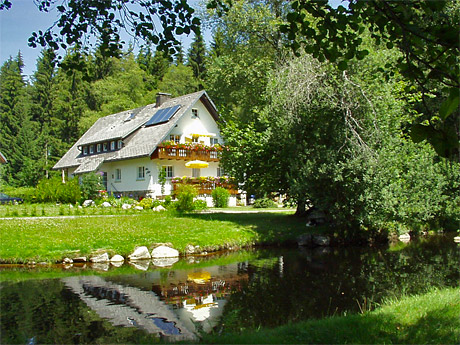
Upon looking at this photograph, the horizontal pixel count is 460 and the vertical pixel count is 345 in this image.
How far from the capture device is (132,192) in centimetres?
3419

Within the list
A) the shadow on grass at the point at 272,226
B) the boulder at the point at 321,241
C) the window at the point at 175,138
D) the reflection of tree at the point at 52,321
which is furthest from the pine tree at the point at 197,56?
the reflection of tree at the point at 52,321

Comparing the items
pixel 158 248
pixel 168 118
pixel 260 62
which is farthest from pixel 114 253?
pixel 168 118

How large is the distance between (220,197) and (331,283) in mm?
20698

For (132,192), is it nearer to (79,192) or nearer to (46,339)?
(79,192)

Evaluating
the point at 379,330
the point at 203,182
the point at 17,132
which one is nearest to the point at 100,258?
the point at 379,330

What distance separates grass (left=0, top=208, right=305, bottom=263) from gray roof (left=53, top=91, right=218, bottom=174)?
44.6 feet

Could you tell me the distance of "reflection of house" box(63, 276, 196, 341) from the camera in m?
7.38

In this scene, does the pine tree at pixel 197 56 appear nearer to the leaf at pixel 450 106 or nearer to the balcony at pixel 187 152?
the balcony at pixel 187 152

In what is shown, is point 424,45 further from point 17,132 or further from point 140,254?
point 17,132

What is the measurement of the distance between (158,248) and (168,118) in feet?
63.7

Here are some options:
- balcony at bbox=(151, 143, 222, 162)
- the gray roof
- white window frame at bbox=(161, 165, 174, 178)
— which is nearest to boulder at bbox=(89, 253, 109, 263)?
the gray roof

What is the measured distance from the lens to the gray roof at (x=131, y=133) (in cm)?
3259

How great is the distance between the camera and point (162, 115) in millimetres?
34312

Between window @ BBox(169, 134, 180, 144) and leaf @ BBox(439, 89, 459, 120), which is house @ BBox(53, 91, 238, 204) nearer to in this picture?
window @ BBox(169, 134, 180, 144)
